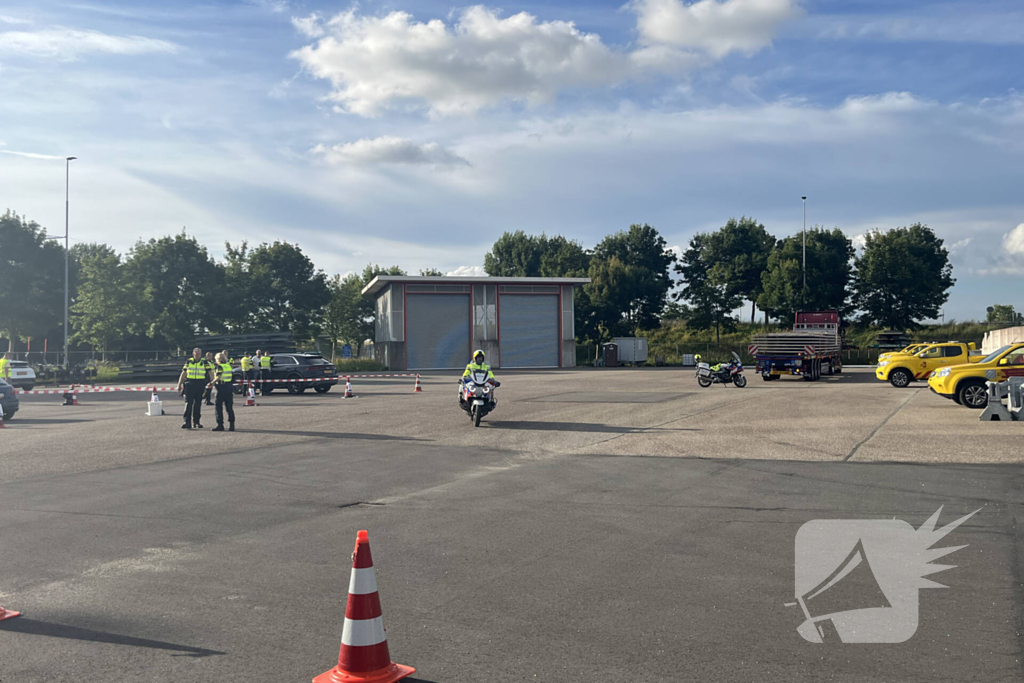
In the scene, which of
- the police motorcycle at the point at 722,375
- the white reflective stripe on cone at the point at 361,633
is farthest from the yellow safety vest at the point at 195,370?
the police motorcycle at the point at 722,375

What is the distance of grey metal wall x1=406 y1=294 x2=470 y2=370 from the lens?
195 ft

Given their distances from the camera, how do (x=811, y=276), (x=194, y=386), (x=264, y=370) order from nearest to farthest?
(x=194, y=386), (x=264, y=370), (x=811, y=276)

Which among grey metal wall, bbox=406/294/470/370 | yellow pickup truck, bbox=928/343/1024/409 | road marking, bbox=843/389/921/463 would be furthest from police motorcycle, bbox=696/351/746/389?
grey metal wall, bbox=406/294/470/370

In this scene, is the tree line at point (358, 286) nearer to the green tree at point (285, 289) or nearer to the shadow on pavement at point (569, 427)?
the green tree at point (285, 289)

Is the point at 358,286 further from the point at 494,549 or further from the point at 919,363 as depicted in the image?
the point at 494,549

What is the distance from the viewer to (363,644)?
4113 millimetres

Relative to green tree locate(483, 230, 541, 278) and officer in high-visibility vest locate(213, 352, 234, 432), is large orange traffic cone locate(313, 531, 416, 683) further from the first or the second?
green tree locate(483, 230, 541, 278)

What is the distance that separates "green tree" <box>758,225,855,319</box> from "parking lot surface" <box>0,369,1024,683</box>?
5324 cm

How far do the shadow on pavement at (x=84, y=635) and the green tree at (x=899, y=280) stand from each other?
70606 millimetres

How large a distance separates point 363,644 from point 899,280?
7088cm

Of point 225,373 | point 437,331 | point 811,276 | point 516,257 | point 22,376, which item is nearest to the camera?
point 225,373

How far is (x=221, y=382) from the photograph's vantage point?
16484mm

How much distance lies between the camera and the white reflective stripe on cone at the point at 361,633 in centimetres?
411

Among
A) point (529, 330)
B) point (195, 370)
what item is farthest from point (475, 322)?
point (195, 370)
